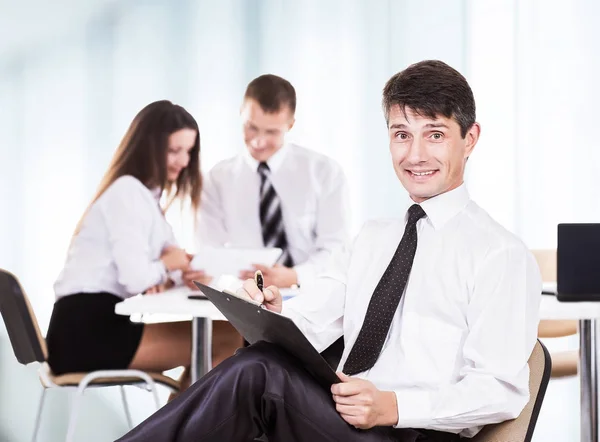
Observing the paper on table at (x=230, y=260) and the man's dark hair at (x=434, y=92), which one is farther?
the paper on table at (x=230, y=260)

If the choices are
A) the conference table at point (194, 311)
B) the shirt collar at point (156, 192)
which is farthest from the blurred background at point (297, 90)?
the conference table at point (194, 311)

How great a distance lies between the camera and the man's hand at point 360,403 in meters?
1.37

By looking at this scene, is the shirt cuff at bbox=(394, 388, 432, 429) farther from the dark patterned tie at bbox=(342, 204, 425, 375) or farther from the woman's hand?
the woman's hand

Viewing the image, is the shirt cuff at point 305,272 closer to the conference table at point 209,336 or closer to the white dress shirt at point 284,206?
the white dress shirt at point 284,206

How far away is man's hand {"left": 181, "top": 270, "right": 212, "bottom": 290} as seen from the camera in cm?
320

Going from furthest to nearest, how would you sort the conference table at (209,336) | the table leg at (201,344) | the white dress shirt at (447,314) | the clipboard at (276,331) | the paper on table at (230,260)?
1. the paper on table at (230,260)
2. the table leg at (201,344)
3. the conference table at (209,336)
4. the white dress shirt at (447,314)
5. the clipboard at (276,331)

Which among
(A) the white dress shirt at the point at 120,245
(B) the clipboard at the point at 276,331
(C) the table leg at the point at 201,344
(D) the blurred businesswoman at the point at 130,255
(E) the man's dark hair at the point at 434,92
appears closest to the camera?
(B) the clipboard at the point at 276,331

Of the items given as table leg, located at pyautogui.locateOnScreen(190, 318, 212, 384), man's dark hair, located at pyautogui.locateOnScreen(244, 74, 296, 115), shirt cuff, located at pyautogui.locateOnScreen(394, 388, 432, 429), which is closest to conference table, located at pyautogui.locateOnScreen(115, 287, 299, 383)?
table leg, located at pyautogui.locateOnScreen(190, 318, 212, 384)

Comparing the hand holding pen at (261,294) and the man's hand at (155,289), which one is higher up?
the hand holding pen at (261,294)

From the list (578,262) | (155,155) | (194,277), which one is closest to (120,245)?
(194,277)

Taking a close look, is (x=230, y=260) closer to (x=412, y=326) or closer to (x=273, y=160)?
(x=273, y=160)

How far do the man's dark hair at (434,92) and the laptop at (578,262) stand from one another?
0.74 metres

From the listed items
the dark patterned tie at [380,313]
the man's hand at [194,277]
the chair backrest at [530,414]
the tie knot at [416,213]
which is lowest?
the man's hand at [194,277]

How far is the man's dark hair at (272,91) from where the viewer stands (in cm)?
355
